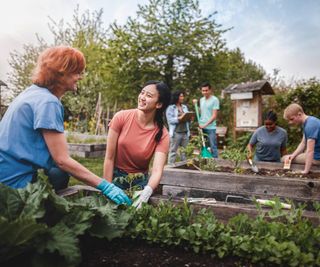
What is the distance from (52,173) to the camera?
2.03m

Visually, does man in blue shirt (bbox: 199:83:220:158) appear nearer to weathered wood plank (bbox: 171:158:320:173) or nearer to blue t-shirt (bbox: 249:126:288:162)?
blue t-shirt (bbox: 249:126:288:162)

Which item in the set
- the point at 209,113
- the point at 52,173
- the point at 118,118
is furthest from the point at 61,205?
the point at 209,113

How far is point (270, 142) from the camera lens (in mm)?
5000

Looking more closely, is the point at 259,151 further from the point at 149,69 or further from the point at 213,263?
the point at 149,69

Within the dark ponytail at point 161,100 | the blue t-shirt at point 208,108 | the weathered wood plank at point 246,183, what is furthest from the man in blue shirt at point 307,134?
the blue t-shirt at point 208,108

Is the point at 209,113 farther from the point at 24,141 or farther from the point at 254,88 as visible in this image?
the point at 24,141

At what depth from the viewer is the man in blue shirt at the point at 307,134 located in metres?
3.85

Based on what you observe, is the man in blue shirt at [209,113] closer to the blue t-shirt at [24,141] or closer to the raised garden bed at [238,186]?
the raised garden bed at [238,186]

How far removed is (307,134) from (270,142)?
95 centimetres

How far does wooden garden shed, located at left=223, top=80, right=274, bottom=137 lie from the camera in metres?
8.76

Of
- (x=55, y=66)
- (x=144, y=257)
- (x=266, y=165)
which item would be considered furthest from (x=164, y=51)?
(x=144, y=257)

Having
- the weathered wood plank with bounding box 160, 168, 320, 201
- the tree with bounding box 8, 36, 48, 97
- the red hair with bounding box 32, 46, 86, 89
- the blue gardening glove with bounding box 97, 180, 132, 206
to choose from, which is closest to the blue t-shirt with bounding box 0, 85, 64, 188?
the red hair with bounding box 32, 46, 86, 89

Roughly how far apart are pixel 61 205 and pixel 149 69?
9.70 metres

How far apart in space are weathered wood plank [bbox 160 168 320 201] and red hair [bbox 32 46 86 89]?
170 centimetres
